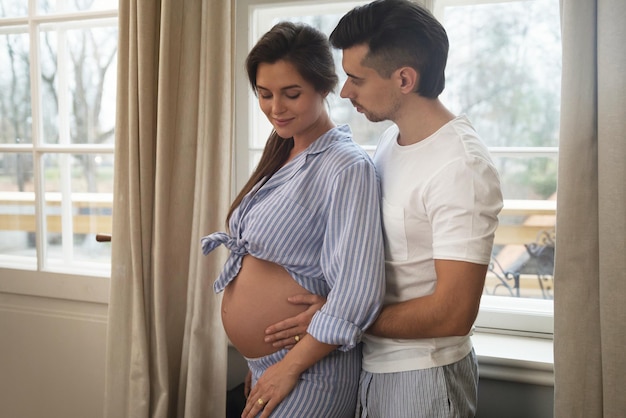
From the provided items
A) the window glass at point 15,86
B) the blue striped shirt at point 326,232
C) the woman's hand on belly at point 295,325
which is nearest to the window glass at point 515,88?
the blue striped shirt at point 326,232

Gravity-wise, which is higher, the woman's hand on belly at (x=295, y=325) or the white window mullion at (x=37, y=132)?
the white window mullion at (x=37, y=132)

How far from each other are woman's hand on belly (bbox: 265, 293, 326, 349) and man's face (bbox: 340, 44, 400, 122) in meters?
0.45

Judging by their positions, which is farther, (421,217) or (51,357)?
(51,357)

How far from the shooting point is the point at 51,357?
2.25m

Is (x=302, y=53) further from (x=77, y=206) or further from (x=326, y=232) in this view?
(x=77, y=206)

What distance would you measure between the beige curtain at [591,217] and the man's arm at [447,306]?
36 cm

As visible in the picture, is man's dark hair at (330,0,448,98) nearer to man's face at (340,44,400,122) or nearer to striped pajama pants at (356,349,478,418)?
man's face at (340,44,400,122)

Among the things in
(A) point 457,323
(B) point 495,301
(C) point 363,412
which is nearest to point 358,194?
(A) point 457,323

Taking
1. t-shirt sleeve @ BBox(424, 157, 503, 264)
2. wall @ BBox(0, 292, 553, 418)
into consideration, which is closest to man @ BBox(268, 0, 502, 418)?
t-shirt sleeve @ BBox(424, 157, 503, 264)

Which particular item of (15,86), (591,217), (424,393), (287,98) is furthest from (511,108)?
(15,86)

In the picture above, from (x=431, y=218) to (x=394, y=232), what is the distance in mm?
113

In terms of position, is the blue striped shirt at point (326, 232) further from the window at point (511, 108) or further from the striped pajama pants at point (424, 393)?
the window at point (511, 108)

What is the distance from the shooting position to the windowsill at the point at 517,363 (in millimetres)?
1542

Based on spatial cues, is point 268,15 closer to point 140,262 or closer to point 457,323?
point 140,262
